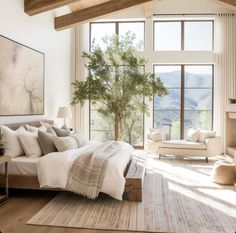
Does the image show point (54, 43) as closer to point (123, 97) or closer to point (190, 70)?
point (123, 97)

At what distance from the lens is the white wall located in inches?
207

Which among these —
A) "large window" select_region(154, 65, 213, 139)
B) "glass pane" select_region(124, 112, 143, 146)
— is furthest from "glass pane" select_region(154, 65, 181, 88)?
"glass pane" select_region(124, 112, 143, 146)

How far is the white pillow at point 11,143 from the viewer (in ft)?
14.8

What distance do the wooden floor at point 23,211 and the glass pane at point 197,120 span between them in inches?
219

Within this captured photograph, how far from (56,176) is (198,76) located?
6333 mm

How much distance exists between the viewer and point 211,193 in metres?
4.63

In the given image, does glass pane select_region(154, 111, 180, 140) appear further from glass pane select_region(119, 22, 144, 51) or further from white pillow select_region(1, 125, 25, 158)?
white pillow select_region(1, 125, 25, 158)

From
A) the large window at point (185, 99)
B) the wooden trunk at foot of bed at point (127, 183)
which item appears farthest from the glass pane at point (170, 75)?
the wooden trunk at foot of bed at point (127, 183)

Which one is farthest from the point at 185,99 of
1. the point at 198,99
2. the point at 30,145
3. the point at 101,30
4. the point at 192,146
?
the point at 30,145

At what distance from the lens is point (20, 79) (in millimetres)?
5582

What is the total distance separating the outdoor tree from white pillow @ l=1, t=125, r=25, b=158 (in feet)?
10.0

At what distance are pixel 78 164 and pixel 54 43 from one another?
4438 mm

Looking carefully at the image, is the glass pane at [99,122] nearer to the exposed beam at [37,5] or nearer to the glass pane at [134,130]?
the glass pane at [134,130]

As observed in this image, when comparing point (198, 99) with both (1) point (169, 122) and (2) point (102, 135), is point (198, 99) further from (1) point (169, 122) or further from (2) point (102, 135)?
(2) point (102, 135)
